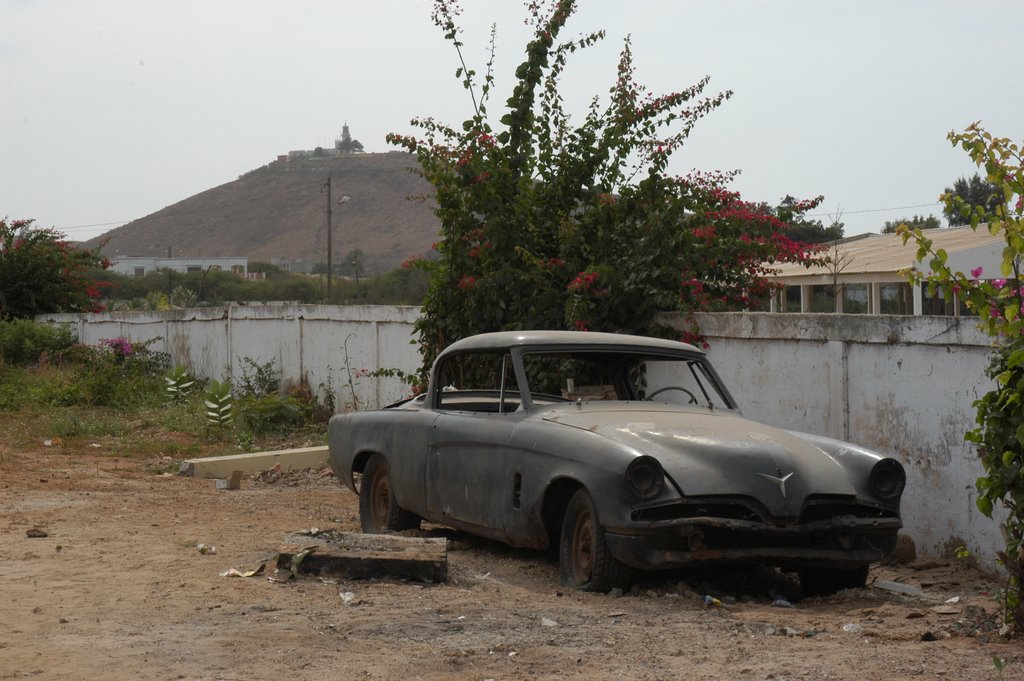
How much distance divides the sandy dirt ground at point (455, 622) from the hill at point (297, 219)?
9395 cm

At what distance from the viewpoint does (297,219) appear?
117 metres

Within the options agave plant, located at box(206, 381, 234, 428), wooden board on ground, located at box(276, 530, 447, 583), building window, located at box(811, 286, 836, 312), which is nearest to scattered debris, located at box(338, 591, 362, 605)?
wooden board on ground, located at box(276, 530, 447, 583)

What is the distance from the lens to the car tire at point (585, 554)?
6.41m

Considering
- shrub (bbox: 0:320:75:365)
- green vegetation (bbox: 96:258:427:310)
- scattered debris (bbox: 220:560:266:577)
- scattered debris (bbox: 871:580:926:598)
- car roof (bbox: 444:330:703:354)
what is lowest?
scattered debris (bbox: 871:580:926:598)

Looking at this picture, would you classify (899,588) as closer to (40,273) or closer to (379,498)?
(379,498)

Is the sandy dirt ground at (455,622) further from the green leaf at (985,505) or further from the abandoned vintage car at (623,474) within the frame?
the green leaf at (985,505)

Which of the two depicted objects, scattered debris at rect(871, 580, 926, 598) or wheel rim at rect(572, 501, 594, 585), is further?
scattered debris at rect(871, 580, 926, 598)

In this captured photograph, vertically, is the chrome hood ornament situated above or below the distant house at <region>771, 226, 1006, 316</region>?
below

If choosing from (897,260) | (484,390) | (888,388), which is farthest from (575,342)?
(897,260)

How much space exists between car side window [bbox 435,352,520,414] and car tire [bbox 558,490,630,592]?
1.04 meters

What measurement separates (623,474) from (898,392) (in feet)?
8.43

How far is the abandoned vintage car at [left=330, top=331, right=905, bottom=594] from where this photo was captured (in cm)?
620

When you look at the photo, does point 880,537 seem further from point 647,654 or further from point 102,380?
point 102,380

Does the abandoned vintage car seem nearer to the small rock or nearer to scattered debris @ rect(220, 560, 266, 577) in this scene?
the small rock
